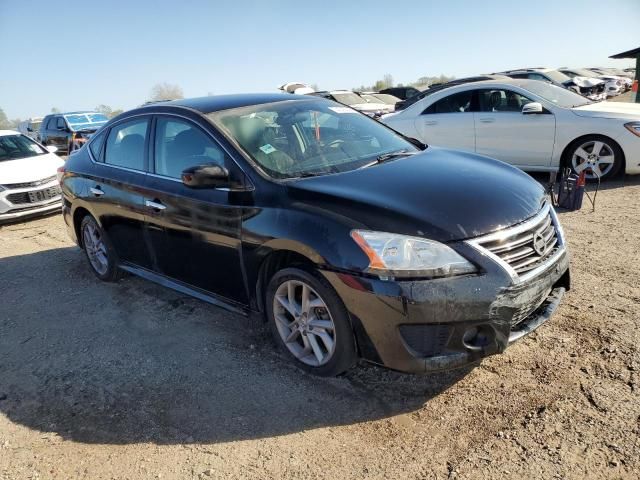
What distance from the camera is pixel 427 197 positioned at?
292 cm

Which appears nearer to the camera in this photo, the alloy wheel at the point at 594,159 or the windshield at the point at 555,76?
the alloy wheel at the point at 594,159

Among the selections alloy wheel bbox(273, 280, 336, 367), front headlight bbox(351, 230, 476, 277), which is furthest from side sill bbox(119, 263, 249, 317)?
front headlight bbox(351, 230, 476, 277)

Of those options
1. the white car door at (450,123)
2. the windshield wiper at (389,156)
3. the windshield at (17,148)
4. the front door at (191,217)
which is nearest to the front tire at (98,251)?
the front door at (191,217)

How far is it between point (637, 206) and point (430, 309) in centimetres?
478

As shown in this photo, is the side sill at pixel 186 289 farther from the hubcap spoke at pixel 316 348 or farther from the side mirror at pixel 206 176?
the side mirror at pixel 206 176

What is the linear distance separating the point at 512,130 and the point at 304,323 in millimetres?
5791

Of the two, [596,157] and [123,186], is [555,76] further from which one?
[123,186]

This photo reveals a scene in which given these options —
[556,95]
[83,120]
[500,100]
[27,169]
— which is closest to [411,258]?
[500,100]

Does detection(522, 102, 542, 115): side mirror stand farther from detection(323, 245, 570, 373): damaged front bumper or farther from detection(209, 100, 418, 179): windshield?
detection(323, 245, 570, 373): damaged front bumper

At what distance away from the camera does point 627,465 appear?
2264 millimetres

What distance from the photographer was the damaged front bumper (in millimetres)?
2570

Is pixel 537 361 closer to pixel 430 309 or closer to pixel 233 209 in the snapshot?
pixel 430 309

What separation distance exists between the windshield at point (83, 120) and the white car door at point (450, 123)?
1260 cm

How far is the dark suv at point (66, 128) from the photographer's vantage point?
1620 centimetres
